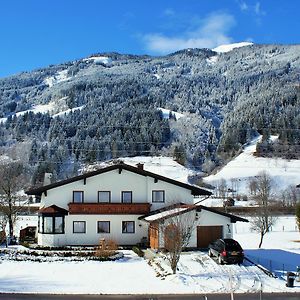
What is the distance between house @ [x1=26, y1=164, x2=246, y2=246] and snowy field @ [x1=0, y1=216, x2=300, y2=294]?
6.49 m

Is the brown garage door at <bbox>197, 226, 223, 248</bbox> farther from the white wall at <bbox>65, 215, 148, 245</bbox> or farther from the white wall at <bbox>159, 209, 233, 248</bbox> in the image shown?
the white wall at <bbox>65, 215, 148, 245</bbox>

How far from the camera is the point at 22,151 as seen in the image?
185 meters

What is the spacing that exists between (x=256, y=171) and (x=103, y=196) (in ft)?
399

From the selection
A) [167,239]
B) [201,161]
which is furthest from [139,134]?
[167,239]

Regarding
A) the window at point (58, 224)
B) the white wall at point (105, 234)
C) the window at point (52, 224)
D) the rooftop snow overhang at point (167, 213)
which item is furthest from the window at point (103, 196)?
the window at point (58, 224)

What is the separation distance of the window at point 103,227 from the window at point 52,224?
289 centimetres

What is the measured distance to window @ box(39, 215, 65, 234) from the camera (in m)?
39.2

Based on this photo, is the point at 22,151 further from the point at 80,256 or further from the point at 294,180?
the point at 80,256

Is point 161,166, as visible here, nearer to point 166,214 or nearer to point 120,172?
point 120,172

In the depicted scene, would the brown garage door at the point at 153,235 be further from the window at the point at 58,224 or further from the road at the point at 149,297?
the road at the point at 149,297

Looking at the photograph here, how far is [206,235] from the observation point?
118ft

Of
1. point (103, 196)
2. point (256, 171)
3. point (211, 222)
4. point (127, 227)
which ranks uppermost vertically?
point (256, 171)

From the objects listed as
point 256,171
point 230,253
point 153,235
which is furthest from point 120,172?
point 256,171

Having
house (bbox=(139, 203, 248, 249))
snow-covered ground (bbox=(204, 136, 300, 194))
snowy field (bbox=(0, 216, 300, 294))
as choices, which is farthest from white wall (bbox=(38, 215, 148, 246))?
snow-covered ground (bbox=(204, 136, 300, 194))
